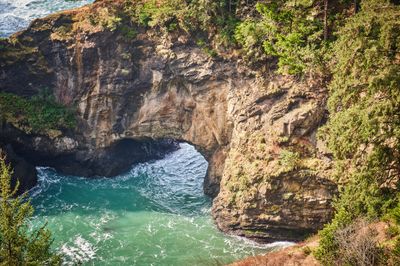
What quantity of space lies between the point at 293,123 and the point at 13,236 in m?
17.5

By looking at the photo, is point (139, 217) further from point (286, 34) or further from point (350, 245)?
point (350, 245)

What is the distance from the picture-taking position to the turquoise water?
27000 millimetres

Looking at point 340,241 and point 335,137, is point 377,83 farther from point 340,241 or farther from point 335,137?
point 340,241

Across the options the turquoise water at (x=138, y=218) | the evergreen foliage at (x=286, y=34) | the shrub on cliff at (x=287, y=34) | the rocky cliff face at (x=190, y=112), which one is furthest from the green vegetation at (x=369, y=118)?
the turquoise water at (x=138, y=218)

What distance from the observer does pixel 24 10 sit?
49.1 m

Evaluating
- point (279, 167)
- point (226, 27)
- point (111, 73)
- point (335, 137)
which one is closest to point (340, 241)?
point (335, 137)

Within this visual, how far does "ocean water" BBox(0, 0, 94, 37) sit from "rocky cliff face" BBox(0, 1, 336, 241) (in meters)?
11.7

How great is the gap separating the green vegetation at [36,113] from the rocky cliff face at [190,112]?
30.6 inches

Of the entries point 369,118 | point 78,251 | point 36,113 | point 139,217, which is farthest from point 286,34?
point 36,113

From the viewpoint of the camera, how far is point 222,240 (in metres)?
28.2

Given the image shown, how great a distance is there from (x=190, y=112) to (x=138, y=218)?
9200 mm

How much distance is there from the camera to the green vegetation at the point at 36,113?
35938 mm

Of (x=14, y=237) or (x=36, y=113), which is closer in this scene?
(x=14, y=237)

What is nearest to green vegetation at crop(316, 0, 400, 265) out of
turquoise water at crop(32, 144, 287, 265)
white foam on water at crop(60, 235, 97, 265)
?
turquoise water at crop(32, 144, 287, 265)
